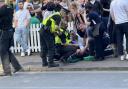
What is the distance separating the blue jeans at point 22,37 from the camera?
1752cm

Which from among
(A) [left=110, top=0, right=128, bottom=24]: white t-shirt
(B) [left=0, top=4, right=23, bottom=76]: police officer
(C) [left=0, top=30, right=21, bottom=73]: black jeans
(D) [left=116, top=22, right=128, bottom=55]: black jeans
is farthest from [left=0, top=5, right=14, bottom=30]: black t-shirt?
(D) [left=116, top=22, right=128, bottom=55]: black jeans

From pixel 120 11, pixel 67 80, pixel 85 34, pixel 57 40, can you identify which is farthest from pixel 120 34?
pixel 67 80

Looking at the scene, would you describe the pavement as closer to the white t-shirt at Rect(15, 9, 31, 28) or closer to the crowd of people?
the crowd of people

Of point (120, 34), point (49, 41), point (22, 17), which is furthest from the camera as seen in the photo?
point (22, 17)

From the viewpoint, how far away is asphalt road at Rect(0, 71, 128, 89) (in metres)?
11.8

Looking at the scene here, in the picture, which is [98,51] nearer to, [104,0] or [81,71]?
[81,71]

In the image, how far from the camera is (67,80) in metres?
12.6

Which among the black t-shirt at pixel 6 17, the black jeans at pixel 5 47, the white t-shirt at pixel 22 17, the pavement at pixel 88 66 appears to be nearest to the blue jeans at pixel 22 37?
the white t-shirt at pixel 22 17

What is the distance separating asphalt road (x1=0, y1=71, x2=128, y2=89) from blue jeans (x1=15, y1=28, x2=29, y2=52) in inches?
135

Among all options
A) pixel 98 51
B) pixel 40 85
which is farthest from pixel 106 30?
pixel 40 85

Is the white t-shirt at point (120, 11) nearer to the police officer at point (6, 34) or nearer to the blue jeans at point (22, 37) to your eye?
the police officer at point (6, 34)

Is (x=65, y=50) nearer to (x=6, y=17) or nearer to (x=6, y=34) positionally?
(x=6, y=34)

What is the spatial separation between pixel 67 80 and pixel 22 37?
5329 millimetres

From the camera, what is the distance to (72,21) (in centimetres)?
1706
